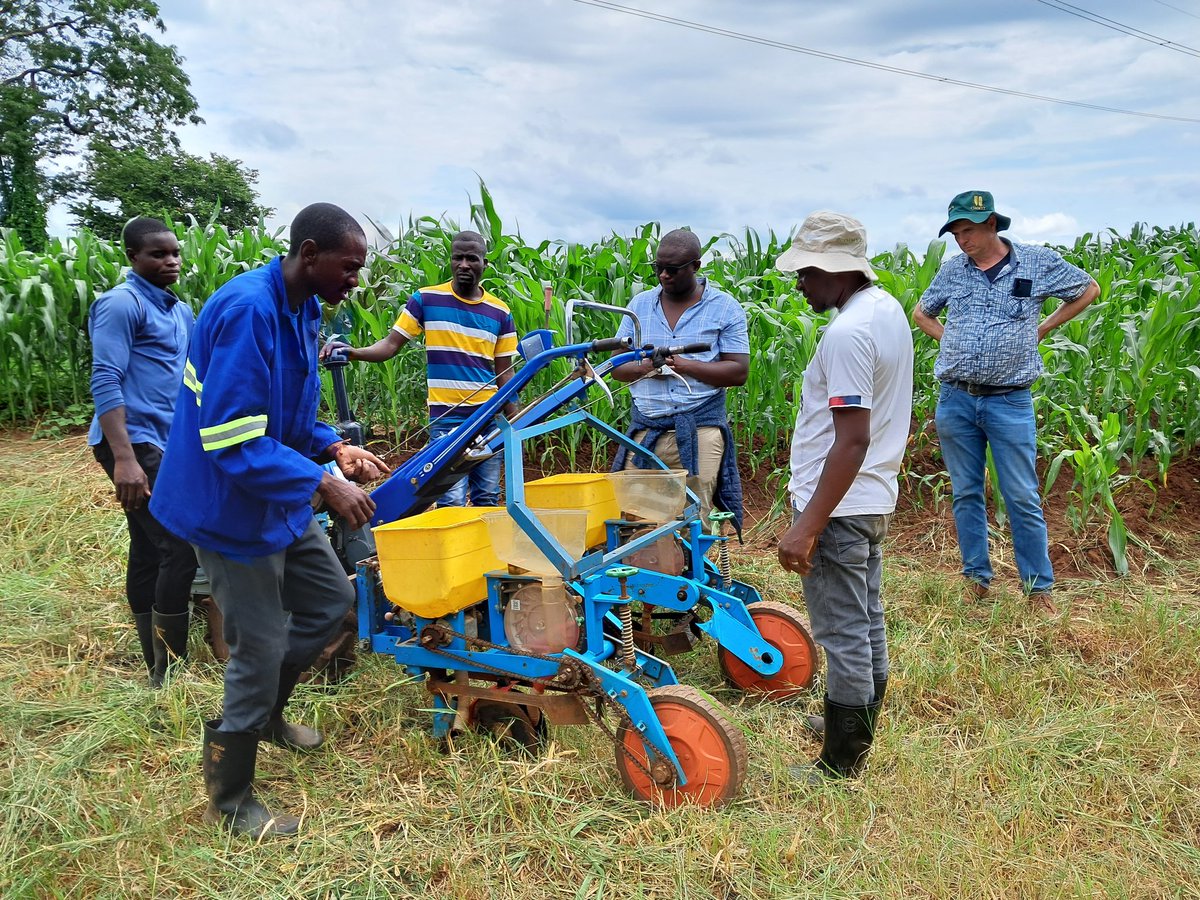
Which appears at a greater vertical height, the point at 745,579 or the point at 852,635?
the point at 852,635

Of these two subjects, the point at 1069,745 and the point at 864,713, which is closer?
the point at 864,713

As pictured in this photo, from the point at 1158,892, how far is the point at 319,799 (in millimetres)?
2453

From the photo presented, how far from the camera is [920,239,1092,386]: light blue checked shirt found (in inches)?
168

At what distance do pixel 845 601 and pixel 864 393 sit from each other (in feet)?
2.24

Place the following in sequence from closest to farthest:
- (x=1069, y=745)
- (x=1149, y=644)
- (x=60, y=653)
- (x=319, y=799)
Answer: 1. (x=319, y=799)
2. (x=1069, y=745)
3. (x=1149, y=644)
4. (x=60, y=653)

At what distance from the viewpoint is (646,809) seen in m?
2.79

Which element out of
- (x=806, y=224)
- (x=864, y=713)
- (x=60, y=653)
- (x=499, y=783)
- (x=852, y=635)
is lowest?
(x=60, y=653)

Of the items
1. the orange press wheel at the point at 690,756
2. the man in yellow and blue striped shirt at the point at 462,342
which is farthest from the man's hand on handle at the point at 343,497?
the man in yellow and blue striped shirt at the point at 462,342

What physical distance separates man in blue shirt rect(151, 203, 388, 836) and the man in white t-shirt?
1.34 meters

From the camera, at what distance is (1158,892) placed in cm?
240

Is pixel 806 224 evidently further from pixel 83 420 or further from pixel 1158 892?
pixel 83 420

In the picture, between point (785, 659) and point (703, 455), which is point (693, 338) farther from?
point (785, 659)

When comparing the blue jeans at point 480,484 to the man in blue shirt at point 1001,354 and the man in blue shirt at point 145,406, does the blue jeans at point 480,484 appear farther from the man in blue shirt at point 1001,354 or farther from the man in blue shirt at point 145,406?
the man in blue shirt at point 1001,354

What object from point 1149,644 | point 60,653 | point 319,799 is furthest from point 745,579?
point 60,653
